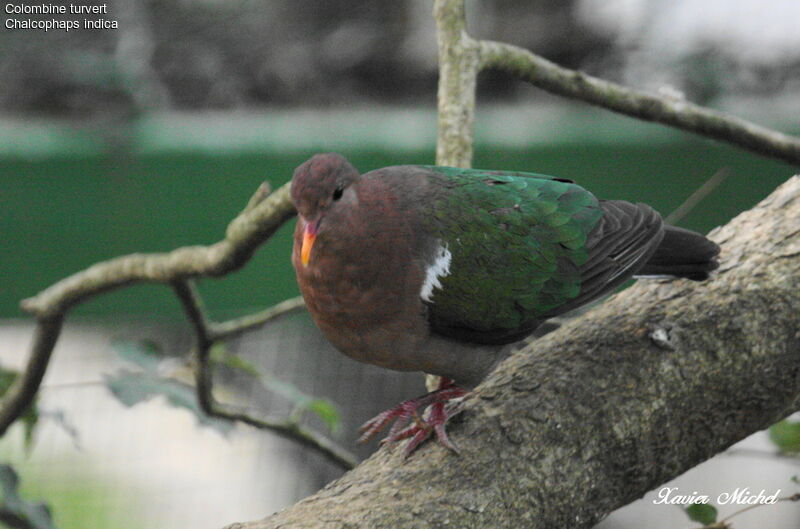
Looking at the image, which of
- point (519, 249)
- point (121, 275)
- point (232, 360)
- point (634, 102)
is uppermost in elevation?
point (634, 102)

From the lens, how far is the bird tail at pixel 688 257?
7.18 feet

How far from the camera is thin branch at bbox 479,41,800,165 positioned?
240cm

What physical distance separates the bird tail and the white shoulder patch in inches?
21.8

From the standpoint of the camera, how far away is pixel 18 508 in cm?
208

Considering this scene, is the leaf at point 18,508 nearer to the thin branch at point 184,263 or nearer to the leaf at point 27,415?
the leaf at point 27,415

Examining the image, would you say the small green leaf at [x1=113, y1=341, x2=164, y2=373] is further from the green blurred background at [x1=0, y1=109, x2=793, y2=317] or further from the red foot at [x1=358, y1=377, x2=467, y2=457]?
the green blurred background at [x1=0, y1=109, x2=793, y2=317]

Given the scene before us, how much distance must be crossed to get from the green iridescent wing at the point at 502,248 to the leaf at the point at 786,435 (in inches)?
24.0

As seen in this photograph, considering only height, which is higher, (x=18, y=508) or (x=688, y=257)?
(x=688, y=257)


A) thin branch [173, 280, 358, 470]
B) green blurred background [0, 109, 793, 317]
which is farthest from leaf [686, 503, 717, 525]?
green blurred background [0, 109, 793, 317]

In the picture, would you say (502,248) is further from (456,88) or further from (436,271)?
(456,88)

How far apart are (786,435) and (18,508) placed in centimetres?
181

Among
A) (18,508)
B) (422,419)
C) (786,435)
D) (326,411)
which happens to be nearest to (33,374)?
(18,508)

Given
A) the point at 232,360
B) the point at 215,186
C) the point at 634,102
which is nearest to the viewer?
the point at 634,102

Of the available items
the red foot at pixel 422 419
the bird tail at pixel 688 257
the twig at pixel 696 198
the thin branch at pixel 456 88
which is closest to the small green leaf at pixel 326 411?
the red foot at pixel 422 419
